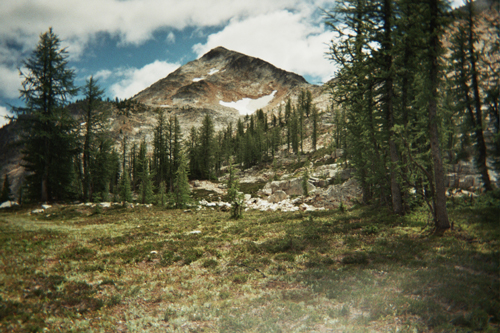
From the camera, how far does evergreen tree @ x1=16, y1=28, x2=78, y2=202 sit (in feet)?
78.7

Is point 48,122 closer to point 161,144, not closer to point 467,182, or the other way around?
point 161,144

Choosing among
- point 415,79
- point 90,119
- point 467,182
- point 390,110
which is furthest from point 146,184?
point 467,182

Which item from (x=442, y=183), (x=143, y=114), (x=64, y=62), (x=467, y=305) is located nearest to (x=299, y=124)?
(x=64, y=62)

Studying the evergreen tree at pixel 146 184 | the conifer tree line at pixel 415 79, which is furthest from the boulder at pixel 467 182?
the evergreen tree at pixel 146 184

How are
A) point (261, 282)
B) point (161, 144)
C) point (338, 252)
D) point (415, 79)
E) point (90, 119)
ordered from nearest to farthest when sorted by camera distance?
point (261, 282) → point (338, 252) → point (415, 79) → point (90, 119) → point (161, 144)

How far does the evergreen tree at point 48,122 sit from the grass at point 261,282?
15227mm

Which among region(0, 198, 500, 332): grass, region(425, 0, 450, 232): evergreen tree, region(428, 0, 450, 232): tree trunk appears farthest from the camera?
region(428, 0, 450, 232): tree trunk

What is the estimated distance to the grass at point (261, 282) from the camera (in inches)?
208

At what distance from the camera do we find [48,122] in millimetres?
24844

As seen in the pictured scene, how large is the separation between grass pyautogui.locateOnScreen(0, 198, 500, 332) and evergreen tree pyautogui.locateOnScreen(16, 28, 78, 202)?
600 inches

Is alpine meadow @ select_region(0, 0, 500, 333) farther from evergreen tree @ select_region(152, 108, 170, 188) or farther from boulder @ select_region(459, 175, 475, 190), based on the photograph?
evergreen tree @ select_region(152, 108, 170, 188)

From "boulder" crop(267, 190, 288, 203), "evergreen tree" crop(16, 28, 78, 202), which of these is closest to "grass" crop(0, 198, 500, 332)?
"evergreen tree" crop(16, 28, 78, 202)

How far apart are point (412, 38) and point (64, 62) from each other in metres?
32.8

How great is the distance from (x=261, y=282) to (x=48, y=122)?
1162 inches
